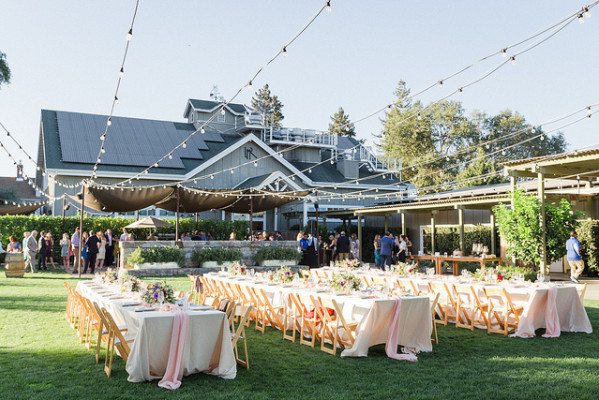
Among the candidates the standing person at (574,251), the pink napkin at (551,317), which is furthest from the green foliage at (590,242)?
the pink napkin at (551,317)

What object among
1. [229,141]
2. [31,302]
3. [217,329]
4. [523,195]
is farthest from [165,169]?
[217,329]

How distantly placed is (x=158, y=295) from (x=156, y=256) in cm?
1149

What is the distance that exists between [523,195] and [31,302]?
1190 cm

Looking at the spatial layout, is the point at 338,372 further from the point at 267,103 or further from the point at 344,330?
the point at 267,103

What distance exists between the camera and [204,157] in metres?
27.6

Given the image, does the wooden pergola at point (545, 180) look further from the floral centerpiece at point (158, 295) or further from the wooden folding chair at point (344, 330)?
the floral centerpiece at point (158, 295)

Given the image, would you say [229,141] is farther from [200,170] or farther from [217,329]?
[217,329]

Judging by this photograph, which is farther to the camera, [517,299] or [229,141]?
[229,141]

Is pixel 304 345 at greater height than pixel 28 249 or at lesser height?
lesser

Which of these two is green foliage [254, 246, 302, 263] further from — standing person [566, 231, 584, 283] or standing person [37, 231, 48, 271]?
standing person [566, 231, 584, 283]

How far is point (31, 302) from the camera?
10.7 metres

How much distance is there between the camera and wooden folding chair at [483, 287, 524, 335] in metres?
7.84

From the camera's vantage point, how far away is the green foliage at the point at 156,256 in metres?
16.9

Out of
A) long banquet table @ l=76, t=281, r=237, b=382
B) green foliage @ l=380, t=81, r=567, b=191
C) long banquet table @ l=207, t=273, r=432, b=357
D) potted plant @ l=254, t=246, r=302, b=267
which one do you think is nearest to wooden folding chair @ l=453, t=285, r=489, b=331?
long banquet table @ l=207, t=273, r=432, b=357
